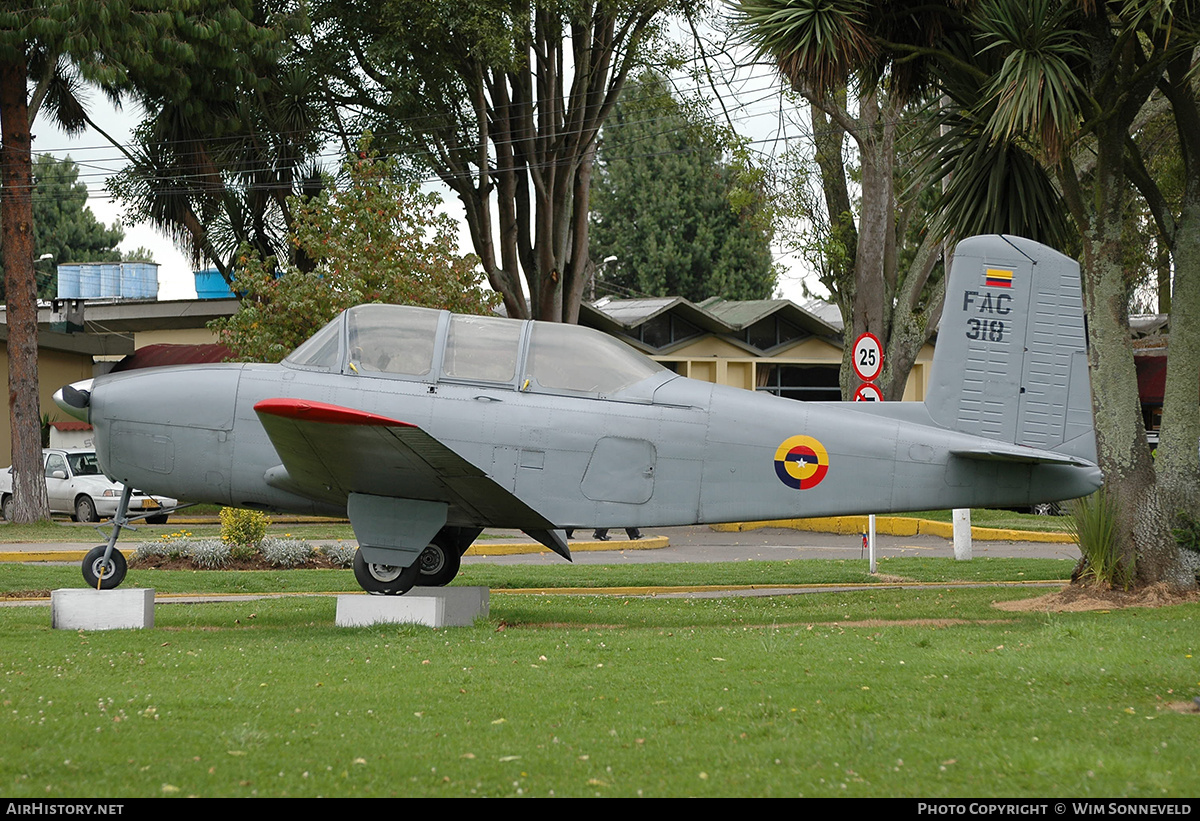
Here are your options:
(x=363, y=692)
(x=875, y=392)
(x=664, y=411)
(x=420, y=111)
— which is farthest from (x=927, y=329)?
(x=363, y=692)

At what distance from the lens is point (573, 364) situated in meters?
10.1

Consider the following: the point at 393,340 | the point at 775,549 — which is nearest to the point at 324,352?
the point at 393,340

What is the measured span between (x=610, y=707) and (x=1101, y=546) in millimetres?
7198

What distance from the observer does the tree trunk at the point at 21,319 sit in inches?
957

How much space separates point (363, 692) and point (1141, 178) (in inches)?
404

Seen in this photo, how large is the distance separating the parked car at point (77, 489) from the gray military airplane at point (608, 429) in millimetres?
18181

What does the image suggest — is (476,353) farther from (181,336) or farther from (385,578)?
(181,336)

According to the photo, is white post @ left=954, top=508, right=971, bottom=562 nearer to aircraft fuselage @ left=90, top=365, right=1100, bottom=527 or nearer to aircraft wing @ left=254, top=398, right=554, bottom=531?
aircraft fuselage @ left=90, top=365, right=1100, bottom=527

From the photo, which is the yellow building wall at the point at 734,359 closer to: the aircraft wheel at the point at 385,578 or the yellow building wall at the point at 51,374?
the yellow building wall at the point at 51,374

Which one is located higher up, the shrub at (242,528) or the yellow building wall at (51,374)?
the yellow building wall at (51,374)

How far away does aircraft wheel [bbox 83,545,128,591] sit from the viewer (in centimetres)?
1077

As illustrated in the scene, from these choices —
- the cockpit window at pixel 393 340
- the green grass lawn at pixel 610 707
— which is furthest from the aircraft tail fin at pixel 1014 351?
the cockpit window at pixel 393 340

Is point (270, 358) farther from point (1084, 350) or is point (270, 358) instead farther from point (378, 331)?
point (1084, 350)

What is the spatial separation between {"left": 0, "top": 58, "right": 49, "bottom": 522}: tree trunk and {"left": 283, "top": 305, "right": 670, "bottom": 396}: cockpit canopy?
56.4 ft
